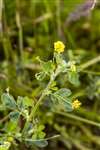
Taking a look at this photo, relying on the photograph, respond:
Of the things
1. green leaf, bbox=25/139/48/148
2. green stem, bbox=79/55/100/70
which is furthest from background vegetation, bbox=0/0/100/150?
green leaf, bbox=25/139/48/148

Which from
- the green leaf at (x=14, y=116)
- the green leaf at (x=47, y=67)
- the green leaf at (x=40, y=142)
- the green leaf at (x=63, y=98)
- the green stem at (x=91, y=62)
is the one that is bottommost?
the green leaf at (x=40, y=142)

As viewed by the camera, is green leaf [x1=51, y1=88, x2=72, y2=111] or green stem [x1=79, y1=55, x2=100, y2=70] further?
green stem [x1=79, y1=55, x2=100, y2=70]

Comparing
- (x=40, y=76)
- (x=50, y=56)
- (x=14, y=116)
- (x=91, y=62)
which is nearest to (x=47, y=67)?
(x=40, y=76)

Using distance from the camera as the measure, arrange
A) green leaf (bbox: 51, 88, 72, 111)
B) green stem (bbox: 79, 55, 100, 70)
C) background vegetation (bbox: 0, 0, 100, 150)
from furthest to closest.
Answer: green stem (bbox: 79, 55, 100, 70) → background vegetation (bbox: 0, 0, 100, 150) → green leaf (bbox: 51, 88, 72, 111)

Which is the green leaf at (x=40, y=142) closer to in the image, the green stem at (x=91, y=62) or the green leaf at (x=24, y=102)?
the green leaf at (x=24, y=102)

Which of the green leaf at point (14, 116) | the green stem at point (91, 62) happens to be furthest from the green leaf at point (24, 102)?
the green stem at point (91, 62)

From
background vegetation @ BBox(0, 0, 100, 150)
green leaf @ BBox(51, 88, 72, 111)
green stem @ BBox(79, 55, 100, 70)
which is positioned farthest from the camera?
green stem @ BBox(79, 55, 100, 70)

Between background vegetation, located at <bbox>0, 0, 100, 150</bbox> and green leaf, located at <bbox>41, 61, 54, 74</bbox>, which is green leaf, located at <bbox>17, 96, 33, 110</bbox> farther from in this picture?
background vegetation, located at <bbox>0, 0, 100, 150</bbox>

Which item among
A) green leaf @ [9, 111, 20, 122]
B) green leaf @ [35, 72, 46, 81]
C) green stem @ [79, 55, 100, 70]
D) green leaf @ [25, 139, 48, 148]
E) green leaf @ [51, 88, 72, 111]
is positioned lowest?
green leaf @ [25, 139, 48, 148]
